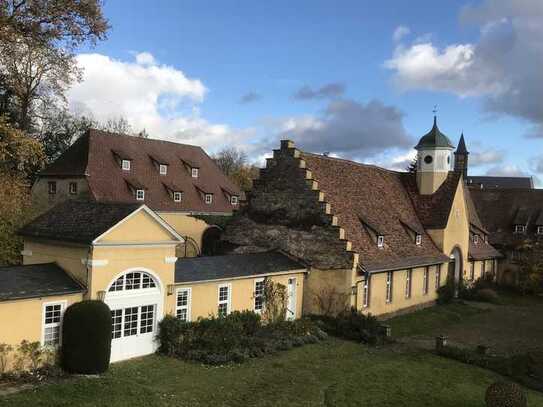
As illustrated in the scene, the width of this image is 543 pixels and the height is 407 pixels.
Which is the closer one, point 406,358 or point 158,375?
point 158,375

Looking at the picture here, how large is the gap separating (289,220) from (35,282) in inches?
592

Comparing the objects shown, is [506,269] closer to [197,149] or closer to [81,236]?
[197,149]

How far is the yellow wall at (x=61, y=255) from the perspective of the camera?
18.9 metres

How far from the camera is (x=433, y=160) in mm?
39406

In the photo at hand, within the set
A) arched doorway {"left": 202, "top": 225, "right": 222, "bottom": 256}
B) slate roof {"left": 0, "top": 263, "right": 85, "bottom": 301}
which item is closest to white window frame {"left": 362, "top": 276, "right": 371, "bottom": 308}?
slate roof {"left": 0, "top": 263, "right": 85, "bottom": 301}

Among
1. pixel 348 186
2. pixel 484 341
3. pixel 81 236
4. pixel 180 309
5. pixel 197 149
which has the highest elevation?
pixel 197 149

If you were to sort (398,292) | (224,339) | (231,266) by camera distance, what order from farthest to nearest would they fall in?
(398,292), (231,266), (224,339)

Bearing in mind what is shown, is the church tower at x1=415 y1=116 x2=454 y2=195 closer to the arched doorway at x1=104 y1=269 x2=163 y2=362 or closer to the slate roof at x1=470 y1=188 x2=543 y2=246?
the slate roof at x1=470 y1=188 x2=543 y2=246

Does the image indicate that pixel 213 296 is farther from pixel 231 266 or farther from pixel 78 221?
pixel 78 221

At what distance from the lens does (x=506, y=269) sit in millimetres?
47156

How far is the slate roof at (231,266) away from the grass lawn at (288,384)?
395 cm

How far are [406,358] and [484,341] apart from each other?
6.73 meters

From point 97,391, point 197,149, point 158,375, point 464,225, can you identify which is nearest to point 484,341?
point 464,225

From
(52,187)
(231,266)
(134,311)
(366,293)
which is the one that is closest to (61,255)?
(134,311)
